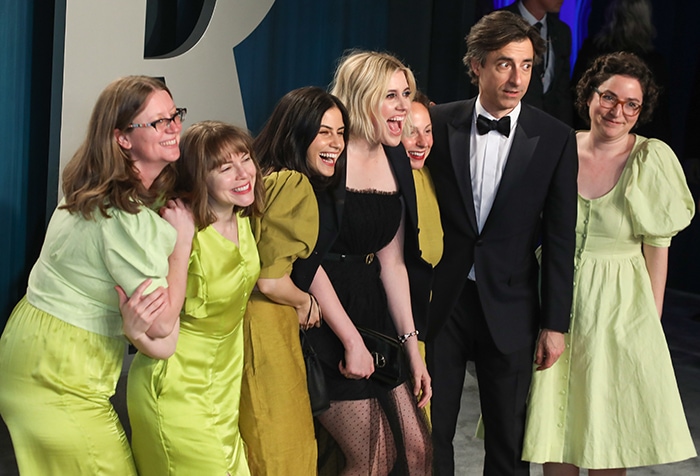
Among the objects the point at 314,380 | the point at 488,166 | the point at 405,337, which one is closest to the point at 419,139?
the point at 488,166

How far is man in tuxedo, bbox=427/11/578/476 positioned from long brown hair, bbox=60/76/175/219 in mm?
1033

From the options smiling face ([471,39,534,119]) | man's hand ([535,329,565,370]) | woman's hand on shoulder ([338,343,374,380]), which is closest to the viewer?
woman's hand on shoulder ([338,343,374,380])

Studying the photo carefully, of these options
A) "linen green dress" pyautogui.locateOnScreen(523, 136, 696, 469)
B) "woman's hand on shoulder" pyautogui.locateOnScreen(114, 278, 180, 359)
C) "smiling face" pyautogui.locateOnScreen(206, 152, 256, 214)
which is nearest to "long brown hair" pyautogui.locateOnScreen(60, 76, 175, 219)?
"smiling face" pyautogui.locateOnScreen(206, 152, 256, 214)

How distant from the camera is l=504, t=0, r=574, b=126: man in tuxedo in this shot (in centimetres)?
592

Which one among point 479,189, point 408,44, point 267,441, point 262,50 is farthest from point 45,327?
point 408,44

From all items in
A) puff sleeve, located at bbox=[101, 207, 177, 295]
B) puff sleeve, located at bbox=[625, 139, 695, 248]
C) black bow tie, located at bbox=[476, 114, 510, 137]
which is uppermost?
Result: black bow tie, located at bbox=[476, 114, 510, 137]

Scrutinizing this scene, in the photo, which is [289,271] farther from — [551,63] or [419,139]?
[551,63]

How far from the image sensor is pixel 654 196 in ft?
10.8

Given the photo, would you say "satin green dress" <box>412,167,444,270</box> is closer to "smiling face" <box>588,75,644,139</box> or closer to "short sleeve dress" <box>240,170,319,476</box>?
"short sleeve dress" <box>240,170,319,476</box>

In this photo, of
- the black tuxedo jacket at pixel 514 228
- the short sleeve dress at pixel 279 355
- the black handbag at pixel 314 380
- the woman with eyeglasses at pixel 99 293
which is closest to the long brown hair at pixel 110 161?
the woman with eyeglasses at pixel 99 293

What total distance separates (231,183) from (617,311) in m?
1.43

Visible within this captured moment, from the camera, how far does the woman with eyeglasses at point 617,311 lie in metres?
3.29

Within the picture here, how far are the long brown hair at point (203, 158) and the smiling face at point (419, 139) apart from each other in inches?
27.0

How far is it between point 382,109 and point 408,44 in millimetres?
3397
